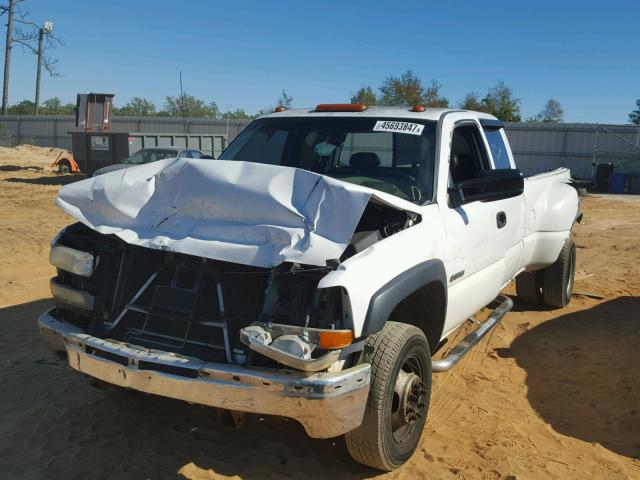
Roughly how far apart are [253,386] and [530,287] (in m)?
4.78

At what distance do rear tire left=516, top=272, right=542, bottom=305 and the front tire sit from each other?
11.8 feet

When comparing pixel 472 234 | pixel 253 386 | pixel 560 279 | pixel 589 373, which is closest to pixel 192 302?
pixel 253 386

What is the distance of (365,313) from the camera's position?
2828 millimetres

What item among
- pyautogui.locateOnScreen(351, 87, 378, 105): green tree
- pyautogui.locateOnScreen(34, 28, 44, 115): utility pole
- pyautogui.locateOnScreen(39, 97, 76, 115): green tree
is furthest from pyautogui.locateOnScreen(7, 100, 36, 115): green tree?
pyautogui.locateOnScreen(351, 87, 378, 105): green tree

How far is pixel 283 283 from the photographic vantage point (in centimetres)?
300

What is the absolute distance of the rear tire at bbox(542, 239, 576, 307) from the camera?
6336 millimetres

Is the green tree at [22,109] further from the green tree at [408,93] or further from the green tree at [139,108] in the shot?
the green tree at [408,93]

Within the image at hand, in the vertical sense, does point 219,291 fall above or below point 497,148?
below

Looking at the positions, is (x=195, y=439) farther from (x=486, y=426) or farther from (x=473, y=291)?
(x=473, y=291)

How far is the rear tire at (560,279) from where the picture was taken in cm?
634

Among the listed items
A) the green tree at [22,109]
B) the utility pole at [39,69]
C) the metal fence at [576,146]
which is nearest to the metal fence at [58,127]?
the utility pole at [39,69]

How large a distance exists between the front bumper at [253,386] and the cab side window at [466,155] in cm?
207

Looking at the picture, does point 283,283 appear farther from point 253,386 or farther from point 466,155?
point 466,155

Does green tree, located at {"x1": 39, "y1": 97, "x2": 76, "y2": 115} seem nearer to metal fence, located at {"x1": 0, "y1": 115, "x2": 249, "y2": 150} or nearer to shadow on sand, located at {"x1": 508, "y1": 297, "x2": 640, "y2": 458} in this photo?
metal fence, located at {"x1": 0, "y1": 115, "x2": 249, "y2": 150}
